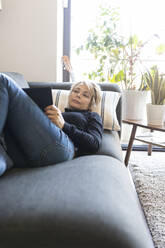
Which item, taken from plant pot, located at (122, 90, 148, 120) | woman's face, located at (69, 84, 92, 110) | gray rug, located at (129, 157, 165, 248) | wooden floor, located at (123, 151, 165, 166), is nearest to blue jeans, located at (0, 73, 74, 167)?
woman's face, located at (69, 84, 92, 110)

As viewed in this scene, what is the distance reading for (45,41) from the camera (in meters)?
2.20

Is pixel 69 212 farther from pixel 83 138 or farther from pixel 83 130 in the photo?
pixel 83 130

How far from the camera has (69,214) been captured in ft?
2.27

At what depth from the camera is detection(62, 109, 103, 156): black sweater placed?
1.27 metres

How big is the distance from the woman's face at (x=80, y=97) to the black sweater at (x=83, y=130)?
0.04 meters

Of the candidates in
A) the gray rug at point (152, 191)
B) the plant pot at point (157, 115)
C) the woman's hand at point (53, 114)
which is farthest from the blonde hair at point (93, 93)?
the gray rug at point (152, 191)

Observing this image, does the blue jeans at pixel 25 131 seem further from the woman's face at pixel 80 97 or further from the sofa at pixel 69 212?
the woman's face at pixel 80 97

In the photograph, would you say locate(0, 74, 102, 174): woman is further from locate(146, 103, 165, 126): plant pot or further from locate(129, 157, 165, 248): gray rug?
locate(146, 103, 165, 126): plant pot

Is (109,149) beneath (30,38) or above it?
beneath

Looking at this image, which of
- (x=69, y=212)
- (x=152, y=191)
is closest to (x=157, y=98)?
(x=152, y=191)

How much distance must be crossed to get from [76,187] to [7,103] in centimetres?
44

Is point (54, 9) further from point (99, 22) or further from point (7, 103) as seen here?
point (7, 103)

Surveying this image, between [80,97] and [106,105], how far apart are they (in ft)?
0.87

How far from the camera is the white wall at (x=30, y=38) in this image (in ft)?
7.03
